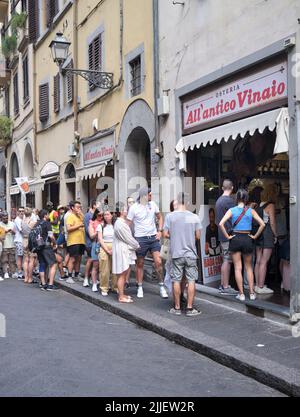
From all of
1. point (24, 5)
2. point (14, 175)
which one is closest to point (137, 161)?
point (24, 5)

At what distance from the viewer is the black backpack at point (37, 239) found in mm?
9938

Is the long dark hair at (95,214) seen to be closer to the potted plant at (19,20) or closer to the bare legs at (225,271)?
the bare legs at (225,271)

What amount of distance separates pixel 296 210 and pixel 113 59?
295 inches

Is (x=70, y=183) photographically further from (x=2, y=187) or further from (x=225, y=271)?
(x=2, y=187)

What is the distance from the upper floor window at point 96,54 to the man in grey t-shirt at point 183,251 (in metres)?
6.79

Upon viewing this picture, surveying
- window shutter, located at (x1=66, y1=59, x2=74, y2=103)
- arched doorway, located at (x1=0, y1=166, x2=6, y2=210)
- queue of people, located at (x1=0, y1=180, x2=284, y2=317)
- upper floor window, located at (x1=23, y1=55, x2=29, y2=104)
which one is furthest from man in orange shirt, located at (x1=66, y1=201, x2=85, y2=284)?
arched doorway, located at (x1=0, y1=166, x2=6, y2=210)

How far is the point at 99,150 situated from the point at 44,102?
18.2 feet

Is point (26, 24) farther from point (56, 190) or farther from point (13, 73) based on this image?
point (56, 190)

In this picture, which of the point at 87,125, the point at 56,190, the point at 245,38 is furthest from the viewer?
the point at 56,190

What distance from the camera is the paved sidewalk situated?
4.87 m

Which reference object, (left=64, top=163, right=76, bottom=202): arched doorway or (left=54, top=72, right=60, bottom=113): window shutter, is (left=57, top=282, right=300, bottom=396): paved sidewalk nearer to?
(left=64, top=163, right=76, bottom=202): arched doorway

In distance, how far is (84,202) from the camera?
14930mm

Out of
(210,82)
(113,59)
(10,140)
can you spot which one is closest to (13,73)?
(10,140)

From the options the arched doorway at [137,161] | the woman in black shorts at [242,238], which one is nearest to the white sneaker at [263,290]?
the woman in black shorts at [242,238]
